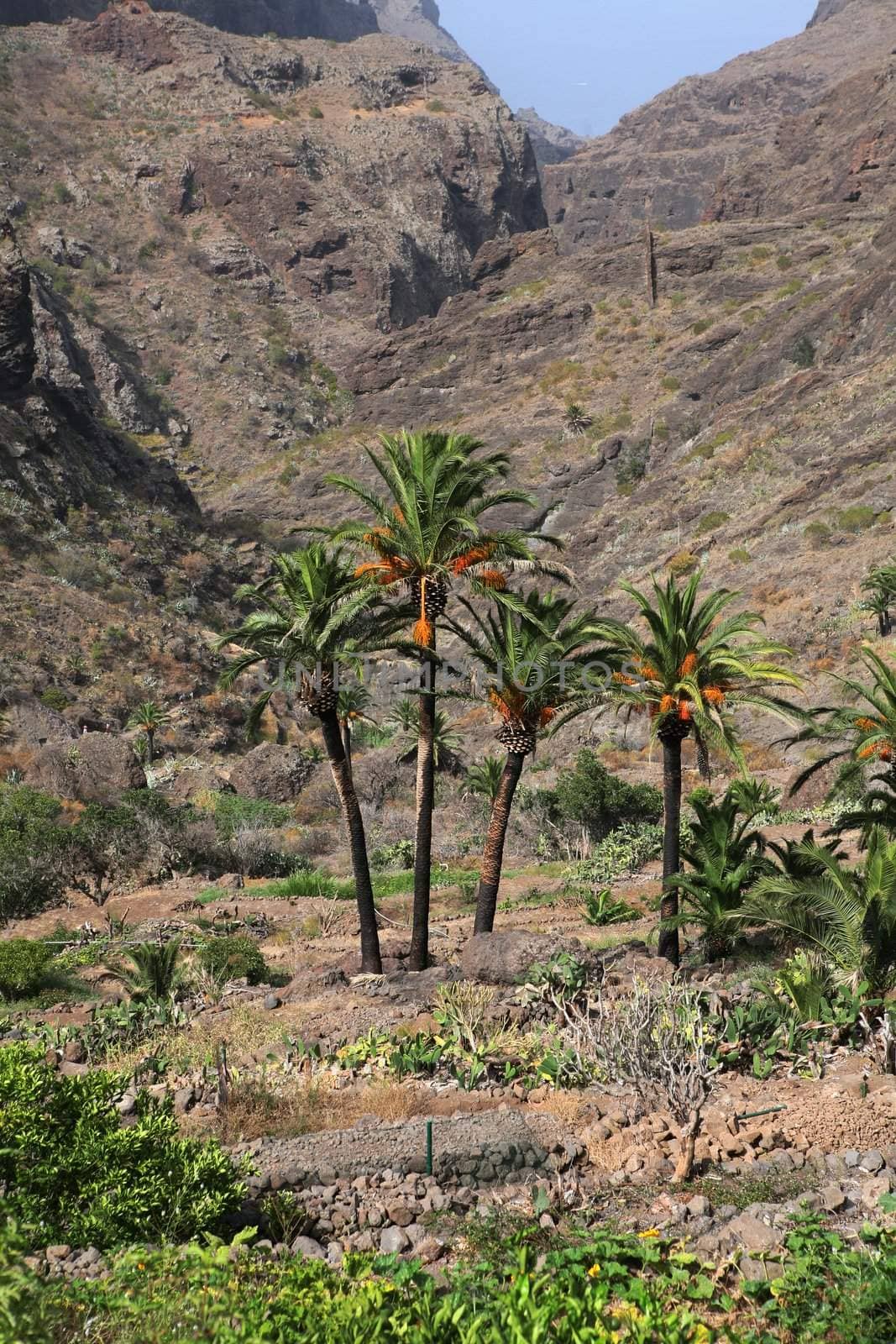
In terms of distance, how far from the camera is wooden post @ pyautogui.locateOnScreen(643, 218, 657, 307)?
7162 cm

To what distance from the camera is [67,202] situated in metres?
89.1

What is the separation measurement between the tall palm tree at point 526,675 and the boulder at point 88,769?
19405 millimetres

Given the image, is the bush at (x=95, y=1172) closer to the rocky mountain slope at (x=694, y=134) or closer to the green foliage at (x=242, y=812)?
the green foliage at (x=242, y=812)

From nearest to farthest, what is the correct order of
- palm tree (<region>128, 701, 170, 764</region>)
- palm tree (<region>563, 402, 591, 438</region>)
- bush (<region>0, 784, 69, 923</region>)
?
bush (<region>0, 784, 69, 923</region>), palm tree (<region>128, 701, 170, 764</region>), palm tree (<region>563, 402, 591, 438</region>)

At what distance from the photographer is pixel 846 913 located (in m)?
10.4

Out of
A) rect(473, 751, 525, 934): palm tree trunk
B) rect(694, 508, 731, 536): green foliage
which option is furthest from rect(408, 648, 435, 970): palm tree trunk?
rect(694, 508, 731, 536): green foliage

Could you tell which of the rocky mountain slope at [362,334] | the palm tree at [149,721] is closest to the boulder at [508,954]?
the rocky mountain slope at [362,334]

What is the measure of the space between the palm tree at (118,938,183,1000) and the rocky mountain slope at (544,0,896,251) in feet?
415

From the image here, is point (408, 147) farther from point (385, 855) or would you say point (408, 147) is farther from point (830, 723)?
point (830, 723)

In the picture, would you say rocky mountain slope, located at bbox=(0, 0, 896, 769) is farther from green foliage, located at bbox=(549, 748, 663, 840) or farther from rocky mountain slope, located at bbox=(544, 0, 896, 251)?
green foliage, located at bbox=(549, 748, 663, 840)

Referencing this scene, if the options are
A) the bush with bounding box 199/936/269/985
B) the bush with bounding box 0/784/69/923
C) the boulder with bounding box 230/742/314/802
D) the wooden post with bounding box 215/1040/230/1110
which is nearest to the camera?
the wooden post with bounding box 215/1040/230/1110

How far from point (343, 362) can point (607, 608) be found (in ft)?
180

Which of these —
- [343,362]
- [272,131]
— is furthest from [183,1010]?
[272,131]

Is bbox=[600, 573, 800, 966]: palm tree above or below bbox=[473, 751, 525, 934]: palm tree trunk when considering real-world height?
above
